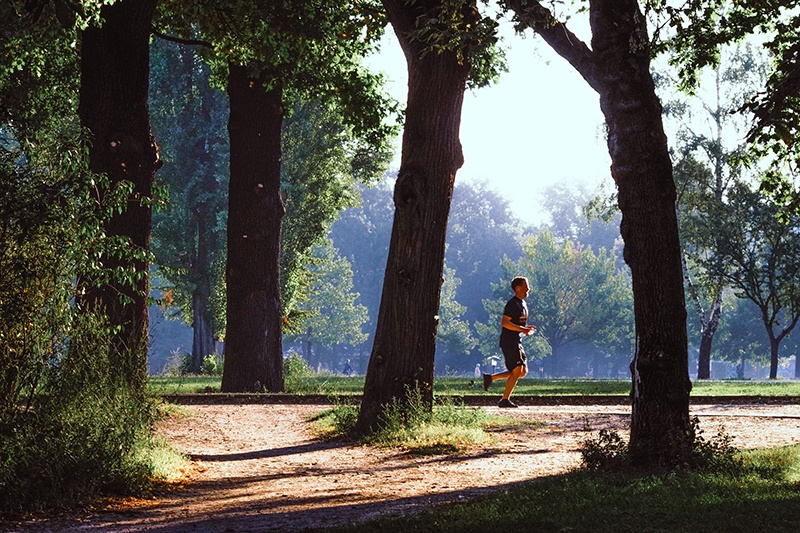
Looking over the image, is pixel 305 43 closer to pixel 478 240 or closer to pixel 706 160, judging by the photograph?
pixel 706 160

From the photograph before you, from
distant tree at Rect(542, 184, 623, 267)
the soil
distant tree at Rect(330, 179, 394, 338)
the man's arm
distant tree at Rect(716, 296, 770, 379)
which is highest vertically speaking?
distant tree at Rect(542, 184, 623, 267)

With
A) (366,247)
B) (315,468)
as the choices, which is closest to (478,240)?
(366,247)

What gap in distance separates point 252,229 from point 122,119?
685cm

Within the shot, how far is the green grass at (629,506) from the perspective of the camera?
6.65m

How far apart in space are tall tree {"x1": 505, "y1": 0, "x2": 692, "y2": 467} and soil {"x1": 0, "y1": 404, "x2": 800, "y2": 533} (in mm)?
926

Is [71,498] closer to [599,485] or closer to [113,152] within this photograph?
[599,485]

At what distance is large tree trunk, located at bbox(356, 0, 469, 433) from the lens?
12922 mm

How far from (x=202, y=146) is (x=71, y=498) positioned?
36.2 m

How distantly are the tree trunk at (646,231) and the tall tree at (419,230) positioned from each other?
11.5 feet

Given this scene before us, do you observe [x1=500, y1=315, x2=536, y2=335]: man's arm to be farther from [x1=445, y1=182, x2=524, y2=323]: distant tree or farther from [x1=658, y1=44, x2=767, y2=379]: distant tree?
[x1=445, y1=182, x2=524, y2=323]: distant tree

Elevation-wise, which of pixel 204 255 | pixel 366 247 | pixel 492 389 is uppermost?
pixel 366 247

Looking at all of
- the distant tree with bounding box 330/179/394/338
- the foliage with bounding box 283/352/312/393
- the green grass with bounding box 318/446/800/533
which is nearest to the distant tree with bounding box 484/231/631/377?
the distant tree with bounding box 330/179/394/338

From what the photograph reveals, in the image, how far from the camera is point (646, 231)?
9.38 m

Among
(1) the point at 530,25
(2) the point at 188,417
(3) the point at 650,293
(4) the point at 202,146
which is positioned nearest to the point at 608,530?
(3) the point at 650,293
